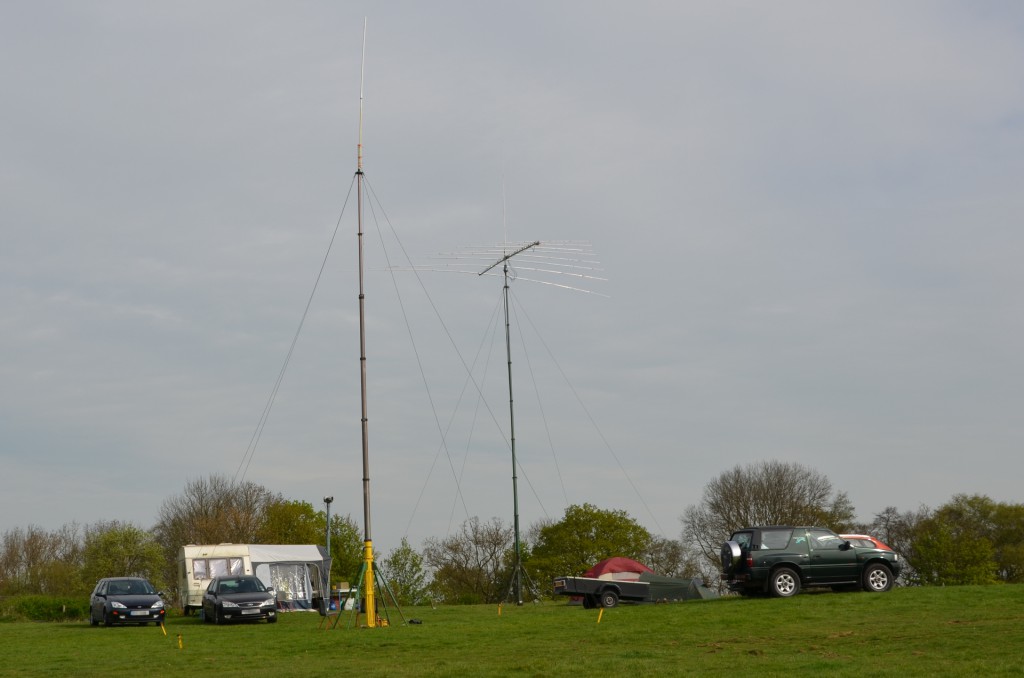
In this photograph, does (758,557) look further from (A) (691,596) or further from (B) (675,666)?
(B) (675,666)

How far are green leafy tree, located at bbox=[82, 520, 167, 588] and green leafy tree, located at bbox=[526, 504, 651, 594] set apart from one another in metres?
25.1

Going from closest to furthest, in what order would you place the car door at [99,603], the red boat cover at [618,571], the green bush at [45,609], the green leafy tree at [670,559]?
the car door at [99,603]
the red boat cover at [618,571]
the green bush at [45,609]
the green leafy tree at [670,559]

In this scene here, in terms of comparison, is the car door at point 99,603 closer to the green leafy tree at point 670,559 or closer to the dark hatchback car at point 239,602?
the dark hatchback car at point 239,602

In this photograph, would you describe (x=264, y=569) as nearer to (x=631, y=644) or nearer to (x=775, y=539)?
(x=775, y=539)

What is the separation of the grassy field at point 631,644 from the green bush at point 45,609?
19229 mm

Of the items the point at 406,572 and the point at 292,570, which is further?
the point at 406,572

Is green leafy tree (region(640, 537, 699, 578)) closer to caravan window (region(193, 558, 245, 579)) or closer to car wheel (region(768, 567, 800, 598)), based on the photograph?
caravan window (region(193, 558, 245, 579))

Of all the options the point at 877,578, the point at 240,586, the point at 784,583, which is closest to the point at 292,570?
the point at 240,586

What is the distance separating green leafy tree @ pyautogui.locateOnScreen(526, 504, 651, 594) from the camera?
6506 cm

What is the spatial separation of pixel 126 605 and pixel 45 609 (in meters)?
18.1

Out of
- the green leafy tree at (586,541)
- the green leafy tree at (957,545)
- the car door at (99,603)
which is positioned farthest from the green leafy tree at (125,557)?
the green leafy tree at (957,545)

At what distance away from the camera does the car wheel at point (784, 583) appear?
26641mm

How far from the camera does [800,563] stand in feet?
88.1

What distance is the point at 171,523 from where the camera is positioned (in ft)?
255
